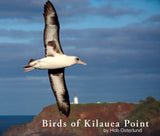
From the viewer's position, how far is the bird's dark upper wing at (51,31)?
2073 cm

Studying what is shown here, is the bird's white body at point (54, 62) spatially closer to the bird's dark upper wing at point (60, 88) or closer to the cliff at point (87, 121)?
the bird's dark upper wing at point (60, 88)

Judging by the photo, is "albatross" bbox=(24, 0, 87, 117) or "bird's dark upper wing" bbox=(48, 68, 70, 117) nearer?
"albatross" bbox=(24, 0, 87, 117)

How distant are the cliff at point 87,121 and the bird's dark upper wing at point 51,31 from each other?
7940cm

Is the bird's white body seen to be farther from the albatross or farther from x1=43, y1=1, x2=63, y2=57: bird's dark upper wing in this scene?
x1=43, y1=1, x2=63, y2=57: bird's dark upper wing

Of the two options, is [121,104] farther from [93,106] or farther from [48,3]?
[48,3]

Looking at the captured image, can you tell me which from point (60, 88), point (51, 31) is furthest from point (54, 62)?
point (60, 88)

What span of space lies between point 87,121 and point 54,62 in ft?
289

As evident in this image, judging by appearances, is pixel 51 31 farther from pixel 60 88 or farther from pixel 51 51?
pixel 60 88

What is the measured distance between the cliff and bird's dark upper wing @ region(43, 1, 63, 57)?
79403 millimetres

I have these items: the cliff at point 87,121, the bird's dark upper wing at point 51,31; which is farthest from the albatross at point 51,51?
the cliff at point 87,121

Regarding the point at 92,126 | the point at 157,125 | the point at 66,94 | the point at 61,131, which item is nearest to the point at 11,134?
the point at 61,131

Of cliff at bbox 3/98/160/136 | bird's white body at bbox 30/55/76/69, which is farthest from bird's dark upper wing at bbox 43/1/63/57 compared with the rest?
cliff at bbox 3/98/160/136

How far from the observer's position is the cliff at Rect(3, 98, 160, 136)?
10400 centimetres

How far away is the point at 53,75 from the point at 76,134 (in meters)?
89.6
